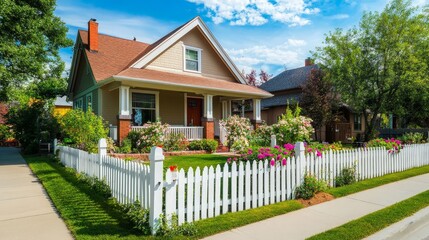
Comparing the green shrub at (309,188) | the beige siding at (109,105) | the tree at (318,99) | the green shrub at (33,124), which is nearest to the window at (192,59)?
the beige siding at (109,105)

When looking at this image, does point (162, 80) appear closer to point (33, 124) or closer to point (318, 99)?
point (33, 124)

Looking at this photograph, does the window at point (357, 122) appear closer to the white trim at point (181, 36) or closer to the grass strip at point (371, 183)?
the white trim at point (181, 36)

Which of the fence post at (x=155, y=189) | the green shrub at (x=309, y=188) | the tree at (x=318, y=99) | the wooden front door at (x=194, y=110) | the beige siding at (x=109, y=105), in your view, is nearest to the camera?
the fence post at (x=155, y=189)

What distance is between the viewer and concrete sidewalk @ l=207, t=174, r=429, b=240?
399 centimetres

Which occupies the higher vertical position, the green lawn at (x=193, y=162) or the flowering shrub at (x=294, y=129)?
the flowering shrub at (x=294, y=129)

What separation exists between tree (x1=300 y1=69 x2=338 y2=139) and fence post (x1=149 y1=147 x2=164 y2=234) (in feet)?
61.2

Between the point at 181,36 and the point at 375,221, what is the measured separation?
43.6 ft

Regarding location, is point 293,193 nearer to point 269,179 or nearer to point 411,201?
point 269,179

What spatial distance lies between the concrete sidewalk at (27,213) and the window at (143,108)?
7.13 meters

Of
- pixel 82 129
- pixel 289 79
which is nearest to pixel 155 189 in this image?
pixel 82 129

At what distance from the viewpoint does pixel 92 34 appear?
15945 mm

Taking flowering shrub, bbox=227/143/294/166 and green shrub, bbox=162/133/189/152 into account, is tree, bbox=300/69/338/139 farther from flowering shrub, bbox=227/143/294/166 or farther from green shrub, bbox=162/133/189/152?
flowering shrub, bbox=227/143/294/166

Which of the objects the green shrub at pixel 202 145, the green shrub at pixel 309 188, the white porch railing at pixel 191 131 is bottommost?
the green shrub at pixel 309 188

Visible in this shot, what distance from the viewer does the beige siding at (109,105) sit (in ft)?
45.6
